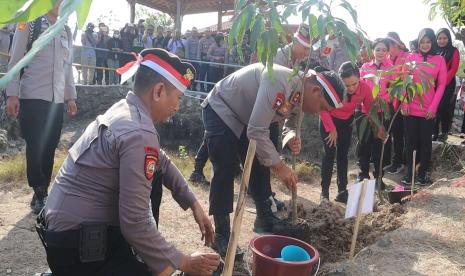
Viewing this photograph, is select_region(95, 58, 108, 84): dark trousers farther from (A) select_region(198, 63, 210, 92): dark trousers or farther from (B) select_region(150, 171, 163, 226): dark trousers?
(B) select_region(150, 171, 163, 226): dark trousers

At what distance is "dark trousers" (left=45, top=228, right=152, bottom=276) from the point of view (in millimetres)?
1828

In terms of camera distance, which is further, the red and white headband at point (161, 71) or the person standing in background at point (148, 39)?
the person standing in background at point (148, 39)

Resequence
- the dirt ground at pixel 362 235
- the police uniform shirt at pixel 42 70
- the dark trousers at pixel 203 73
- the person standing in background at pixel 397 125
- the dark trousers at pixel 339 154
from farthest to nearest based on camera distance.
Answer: the dark trousers at pixel 203 73
the person standing in background at pixel 397 125
the dark trousers at pixel 339 154
the police uniform shirt at pixel 42 70
the dirt ground at pixel 362 235

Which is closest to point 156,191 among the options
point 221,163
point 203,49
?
point 221,163

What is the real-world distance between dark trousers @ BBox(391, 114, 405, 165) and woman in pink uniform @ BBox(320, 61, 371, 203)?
1338 millimetres

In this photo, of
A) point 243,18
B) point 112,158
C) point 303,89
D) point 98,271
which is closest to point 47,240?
point 98,271

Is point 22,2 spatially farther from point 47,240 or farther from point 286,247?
point 286,247

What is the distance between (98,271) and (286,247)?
1060 millimetres

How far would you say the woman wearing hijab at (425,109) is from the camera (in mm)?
4852

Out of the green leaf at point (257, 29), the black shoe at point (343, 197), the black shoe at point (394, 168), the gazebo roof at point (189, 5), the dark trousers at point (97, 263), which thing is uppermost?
the gazebo roof at point (189, 5)

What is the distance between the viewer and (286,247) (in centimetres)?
244

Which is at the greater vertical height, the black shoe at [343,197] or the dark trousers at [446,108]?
the dark trousers at [446,108]

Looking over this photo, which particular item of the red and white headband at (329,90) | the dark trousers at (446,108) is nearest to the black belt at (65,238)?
the red and white headband at (329,90)

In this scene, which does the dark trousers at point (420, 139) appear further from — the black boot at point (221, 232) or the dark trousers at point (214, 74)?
the dark trousers at point (214, 74)
